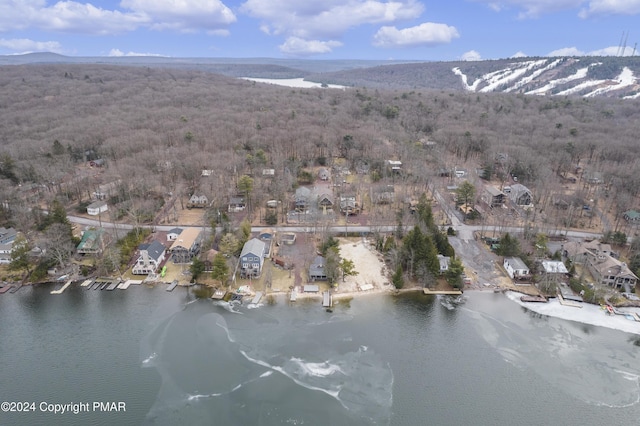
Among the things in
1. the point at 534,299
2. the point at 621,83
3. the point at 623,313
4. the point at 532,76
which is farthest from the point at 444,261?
the point at 532,76

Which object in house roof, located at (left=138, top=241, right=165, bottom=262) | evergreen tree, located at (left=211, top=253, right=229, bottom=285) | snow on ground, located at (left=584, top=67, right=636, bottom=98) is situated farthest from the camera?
snow on ground, located at (left=584, top=67, right=636, bottom=98)

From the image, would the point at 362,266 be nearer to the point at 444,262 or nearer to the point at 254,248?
the point at 444,262

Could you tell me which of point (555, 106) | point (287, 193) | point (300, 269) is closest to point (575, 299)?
point (300, 269)

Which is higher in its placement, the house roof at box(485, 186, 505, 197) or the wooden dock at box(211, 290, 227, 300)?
the house roof at box(485, 186, 505, 197)

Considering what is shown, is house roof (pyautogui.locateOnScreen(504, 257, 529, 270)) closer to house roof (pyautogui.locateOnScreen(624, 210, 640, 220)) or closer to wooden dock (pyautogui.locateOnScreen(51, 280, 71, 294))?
house roof (pyautogui.locateOnScreen(624, 210, 640, 220))

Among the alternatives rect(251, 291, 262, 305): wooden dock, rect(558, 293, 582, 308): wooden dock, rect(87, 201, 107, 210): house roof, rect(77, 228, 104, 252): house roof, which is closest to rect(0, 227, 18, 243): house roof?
rect(77, 228, 104, 252): house roof

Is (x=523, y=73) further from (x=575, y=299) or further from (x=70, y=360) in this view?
(x=70, y=360)

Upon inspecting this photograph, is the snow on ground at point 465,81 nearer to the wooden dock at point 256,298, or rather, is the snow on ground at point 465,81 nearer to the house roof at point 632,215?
the house roof at point 632,215

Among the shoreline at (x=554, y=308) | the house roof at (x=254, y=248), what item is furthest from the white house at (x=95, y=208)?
the house roof at (x=254, y=248)
